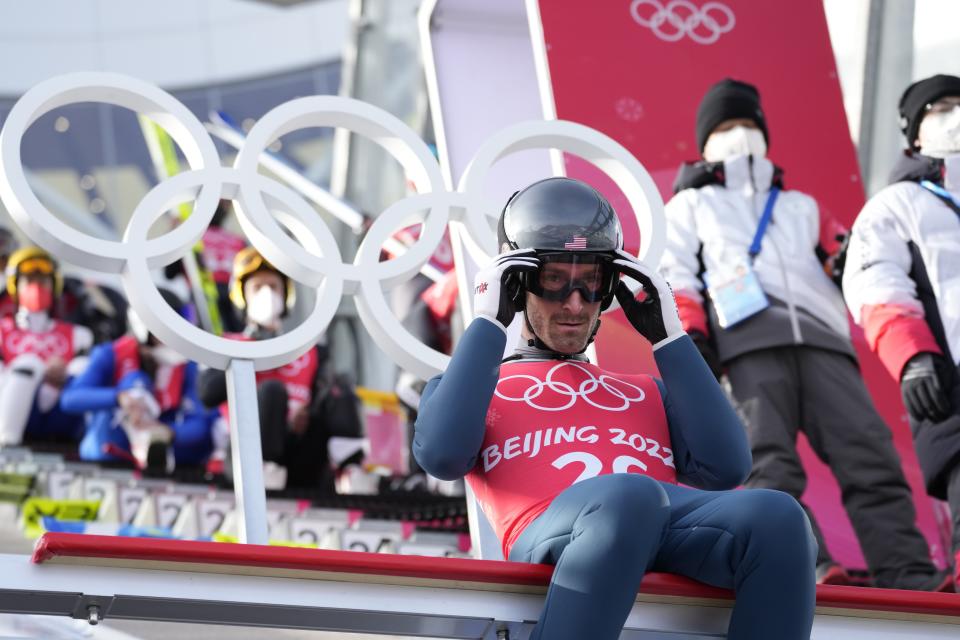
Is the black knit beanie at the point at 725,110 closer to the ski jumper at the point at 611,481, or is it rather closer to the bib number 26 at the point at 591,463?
the ski jumper at the point at 611,481

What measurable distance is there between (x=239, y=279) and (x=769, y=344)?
2787 mm

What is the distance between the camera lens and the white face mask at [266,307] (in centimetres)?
694

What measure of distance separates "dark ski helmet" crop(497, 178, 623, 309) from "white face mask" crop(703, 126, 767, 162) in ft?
7.53

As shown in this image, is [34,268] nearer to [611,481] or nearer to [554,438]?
[554,438]

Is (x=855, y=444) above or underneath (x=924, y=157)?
underneath

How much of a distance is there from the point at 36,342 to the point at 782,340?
215 inches

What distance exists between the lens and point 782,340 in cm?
517

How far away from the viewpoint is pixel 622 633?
2.96 meters

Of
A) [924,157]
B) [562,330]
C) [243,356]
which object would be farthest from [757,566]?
[924,157]

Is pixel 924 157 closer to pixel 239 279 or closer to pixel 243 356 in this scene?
pixel 243 356

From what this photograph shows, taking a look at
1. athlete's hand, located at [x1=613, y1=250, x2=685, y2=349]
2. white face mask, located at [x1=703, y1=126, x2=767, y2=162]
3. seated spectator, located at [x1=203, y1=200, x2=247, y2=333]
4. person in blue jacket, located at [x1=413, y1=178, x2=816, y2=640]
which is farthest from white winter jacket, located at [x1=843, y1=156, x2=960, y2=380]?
seated spectator, located at [x1=203, y1=200, x2=247, y2=333]

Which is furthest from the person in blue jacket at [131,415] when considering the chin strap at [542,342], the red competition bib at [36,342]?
the chin strap at [542,342]

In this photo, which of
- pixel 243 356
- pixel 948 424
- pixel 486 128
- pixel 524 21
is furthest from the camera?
pixel 524 21

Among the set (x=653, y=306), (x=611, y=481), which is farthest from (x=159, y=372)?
(x=611, y=481)
